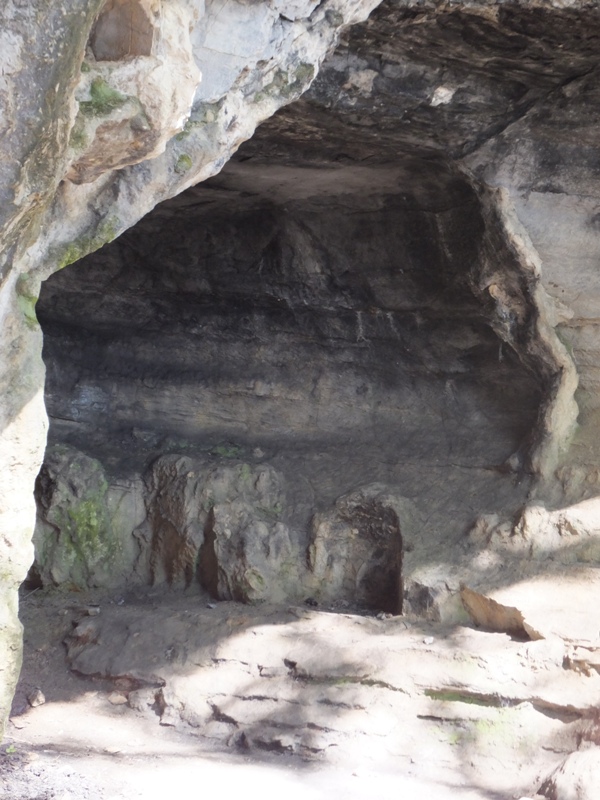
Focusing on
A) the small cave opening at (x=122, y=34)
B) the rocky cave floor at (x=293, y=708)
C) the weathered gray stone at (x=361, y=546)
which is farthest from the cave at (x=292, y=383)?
the small cave opening at (x=122, y=34)

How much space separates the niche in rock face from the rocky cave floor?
26.7 inches

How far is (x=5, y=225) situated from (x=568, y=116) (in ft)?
11.9

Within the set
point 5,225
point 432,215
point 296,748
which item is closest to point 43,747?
point 296,748

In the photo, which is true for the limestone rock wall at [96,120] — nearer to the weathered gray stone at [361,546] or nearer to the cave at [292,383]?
the cave at [292,383]

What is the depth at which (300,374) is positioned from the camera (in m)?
7.18

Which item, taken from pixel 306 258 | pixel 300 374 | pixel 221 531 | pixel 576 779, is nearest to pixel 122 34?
pixel 576 779

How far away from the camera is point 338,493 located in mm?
6430

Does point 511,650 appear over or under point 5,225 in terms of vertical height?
under

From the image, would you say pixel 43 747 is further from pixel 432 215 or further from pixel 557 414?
pixel 432 215

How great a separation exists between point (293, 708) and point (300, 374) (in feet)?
9.78

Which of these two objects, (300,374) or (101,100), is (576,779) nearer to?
(101,100)

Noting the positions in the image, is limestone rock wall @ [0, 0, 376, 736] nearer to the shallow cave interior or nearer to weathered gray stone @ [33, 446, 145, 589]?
the shallow cave interior

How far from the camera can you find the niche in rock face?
6.10 metres

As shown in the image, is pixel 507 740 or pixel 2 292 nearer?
pixel 2 292
